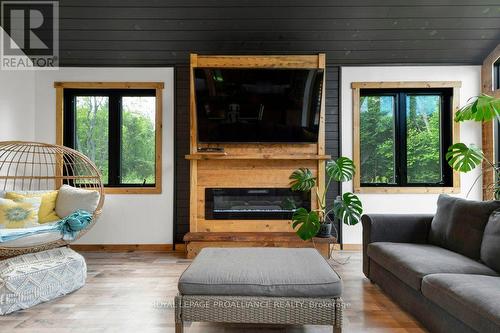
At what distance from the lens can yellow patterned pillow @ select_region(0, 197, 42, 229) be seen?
312 centimetres

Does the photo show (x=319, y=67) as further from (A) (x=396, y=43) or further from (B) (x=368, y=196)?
(B) (x=368, y=196)

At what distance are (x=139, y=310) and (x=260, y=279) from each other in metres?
1.14

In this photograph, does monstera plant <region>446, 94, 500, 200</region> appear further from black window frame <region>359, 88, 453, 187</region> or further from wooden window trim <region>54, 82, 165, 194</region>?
wooden window trim <region>54, 82, 165, 194</region>

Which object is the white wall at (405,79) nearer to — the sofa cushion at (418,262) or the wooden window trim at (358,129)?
the wooden window trim at (358,129)

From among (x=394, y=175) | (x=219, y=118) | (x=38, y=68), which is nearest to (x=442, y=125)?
(x=394, y=175)

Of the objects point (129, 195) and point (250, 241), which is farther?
point (129, 195)

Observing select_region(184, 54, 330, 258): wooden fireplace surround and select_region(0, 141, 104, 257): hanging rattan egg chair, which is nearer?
select_region(0, 141, 104, 257): hanging rattan egg chair

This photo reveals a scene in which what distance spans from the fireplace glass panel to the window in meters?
1.09

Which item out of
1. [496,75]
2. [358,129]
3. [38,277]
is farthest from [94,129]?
[496,75]

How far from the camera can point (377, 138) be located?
4406 millimetres

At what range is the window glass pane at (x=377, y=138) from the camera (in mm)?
4383

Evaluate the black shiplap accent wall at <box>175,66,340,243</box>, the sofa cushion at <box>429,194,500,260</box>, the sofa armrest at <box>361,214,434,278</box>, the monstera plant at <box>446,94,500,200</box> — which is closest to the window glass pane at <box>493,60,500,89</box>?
the monstera plant at <box>446,94,500,200</box>

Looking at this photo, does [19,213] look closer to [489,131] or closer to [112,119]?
[112,119]

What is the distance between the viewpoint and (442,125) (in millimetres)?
4391
